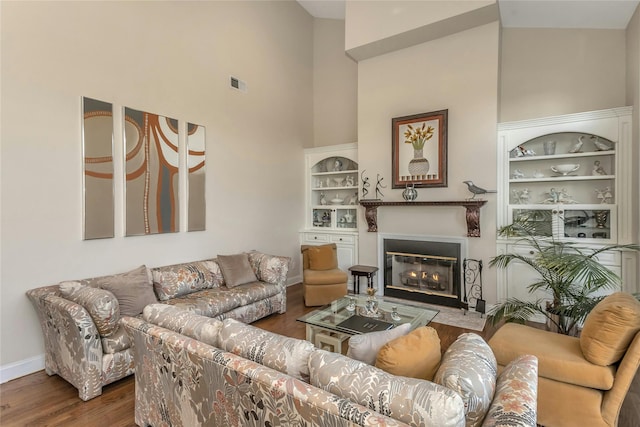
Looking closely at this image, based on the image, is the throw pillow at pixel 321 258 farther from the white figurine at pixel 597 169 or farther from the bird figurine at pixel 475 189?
the white figurine at pixel 597 169

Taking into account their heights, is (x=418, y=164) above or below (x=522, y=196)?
above

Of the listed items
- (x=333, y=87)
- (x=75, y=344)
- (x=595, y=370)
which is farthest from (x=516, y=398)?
(x=333, y=87)

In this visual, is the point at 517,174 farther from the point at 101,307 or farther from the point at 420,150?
the point at 101,307

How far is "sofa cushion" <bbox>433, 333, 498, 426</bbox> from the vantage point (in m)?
1.15

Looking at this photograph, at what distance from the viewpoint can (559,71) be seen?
4.09 metres

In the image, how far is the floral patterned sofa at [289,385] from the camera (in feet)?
3.43

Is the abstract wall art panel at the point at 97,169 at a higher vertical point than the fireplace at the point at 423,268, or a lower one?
higher

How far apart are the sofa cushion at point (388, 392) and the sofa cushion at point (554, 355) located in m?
1.36

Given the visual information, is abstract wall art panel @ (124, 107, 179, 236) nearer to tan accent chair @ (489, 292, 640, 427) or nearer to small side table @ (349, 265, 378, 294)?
small side table @ (349, 265, 378, 294)

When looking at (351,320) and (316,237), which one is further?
(316,237)

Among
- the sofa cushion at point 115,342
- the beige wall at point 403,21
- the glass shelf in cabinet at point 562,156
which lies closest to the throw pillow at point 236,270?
the sofa cushion at point 115,342

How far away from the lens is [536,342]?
2.17m

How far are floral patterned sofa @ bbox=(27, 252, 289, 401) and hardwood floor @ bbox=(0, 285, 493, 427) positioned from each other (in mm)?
82

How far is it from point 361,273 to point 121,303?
9.82 feet
